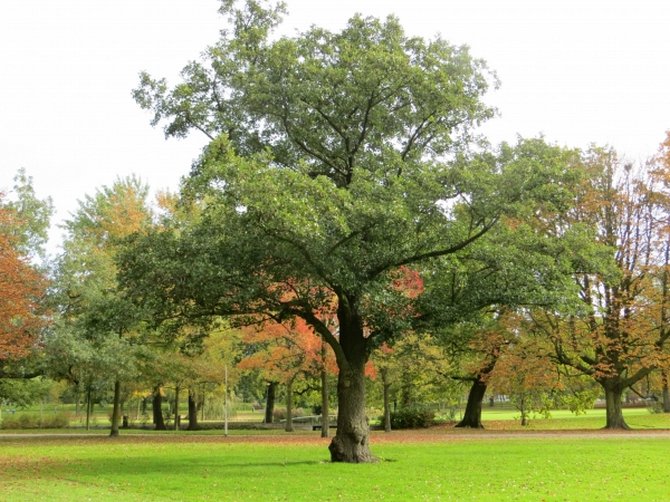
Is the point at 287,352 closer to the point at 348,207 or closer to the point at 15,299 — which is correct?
the point at 15,299

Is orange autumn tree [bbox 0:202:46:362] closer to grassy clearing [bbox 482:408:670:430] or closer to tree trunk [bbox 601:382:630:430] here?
grassy clearing [bbox 482:408:670:430]

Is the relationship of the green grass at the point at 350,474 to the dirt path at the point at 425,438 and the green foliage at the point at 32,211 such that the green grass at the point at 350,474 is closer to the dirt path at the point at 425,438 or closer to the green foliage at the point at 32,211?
the dirt path at the point at 425,438

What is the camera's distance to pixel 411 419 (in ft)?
136

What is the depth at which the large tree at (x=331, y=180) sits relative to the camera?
48.2 feet

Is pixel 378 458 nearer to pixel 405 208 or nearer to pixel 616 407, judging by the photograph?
pixel 405 208

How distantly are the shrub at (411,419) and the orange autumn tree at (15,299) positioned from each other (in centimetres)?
2328

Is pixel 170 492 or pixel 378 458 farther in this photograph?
pixel 378 458

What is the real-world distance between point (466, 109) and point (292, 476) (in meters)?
11.0

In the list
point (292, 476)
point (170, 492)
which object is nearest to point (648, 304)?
point (292, 476)

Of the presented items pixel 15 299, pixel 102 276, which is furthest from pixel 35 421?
pixel 15 299

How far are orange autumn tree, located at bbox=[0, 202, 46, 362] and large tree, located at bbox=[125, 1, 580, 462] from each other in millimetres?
8304

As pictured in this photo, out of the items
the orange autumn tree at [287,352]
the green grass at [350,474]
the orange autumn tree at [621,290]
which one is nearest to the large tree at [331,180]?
the green grass at [350,474]

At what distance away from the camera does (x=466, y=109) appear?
709 inches

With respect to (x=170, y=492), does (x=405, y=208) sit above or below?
above
